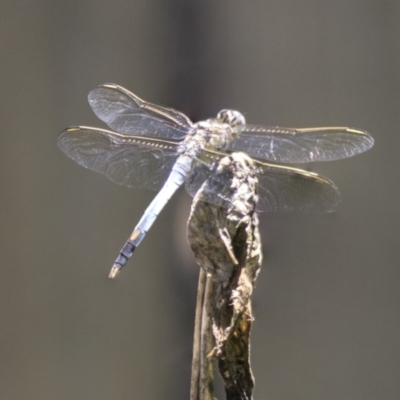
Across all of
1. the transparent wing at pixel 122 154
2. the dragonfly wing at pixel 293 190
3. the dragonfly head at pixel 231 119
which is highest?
the dragonfly head at pixel 231 119

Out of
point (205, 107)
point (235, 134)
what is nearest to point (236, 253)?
point (235, 134)

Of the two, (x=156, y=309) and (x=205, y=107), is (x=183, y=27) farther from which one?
(x=156, y=309)

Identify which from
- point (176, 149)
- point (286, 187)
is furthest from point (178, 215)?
point (286, 187)

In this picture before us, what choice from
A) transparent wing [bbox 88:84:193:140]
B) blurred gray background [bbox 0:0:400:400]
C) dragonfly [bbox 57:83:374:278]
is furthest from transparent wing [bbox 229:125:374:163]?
blurred gray background [bbox 0:0:400:400]

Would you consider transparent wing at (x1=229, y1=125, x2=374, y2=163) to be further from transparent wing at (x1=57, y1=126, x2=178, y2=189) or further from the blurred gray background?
the blurred gray background

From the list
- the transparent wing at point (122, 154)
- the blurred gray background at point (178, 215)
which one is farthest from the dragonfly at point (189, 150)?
the blurred gray background at point (178, 215)

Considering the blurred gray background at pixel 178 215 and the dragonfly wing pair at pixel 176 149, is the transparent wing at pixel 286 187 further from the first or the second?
the blurred gray background at pixel 178 215
